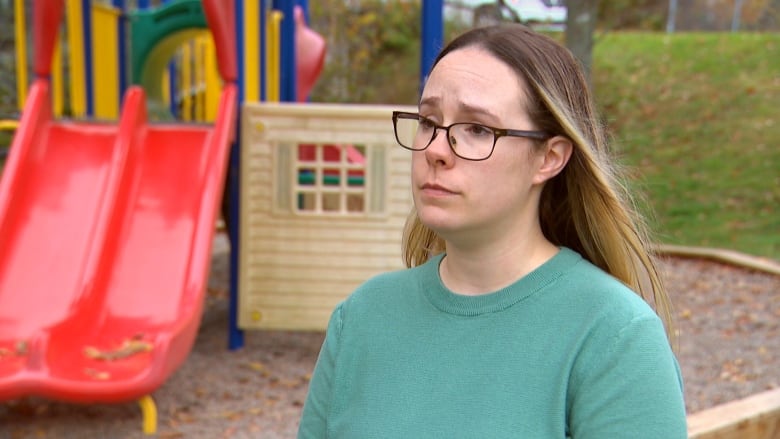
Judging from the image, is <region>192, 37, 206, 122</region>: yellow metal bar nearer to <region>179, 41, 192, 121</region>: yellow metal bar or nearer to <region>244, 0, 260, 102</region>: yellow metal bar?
<region>179, 41, 192, 121</region>: yellow metal bar

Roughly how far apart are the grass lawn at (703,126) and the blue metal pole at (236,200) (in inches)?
146

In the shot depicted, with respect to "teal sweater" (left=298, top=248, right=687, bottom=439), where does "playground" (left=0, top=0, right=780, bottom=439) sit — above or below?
below

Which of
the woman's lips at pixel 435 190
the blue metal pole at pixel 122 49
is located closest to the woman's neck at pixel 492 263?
the woman's lips at pixel 435 190

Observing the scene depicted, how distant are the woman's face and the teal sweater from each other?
12cm

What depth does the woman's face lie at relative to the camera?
1.28m

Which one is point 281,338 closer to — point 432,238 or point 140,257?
point 140,257

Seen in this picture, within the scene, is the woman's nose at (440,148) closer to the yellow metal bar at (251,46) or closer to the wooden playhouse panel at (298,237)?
the wooden playhouse panel at (298,237)

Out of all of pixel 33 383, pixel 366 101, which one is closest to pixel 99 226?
pixel 33 383

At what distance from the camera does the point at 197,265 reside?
4.39 meters

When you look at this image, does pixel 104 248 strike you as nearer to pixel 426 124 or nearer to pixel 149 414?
pixel 149 414

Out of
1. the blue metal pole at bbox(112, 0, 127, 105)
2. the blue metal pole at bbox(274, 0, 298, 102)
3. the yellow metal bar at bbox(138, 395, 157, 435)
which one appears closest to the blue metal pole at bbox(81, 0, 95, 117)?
the blue metal pole at bbox(112, 0, 127, 105)

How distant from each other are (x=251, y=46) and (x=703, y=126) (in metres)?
8.56

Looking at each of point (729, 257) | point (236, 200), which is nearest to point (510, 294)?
point (236, 200)

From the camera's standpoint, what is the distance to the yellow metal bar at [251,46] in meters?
6.00
